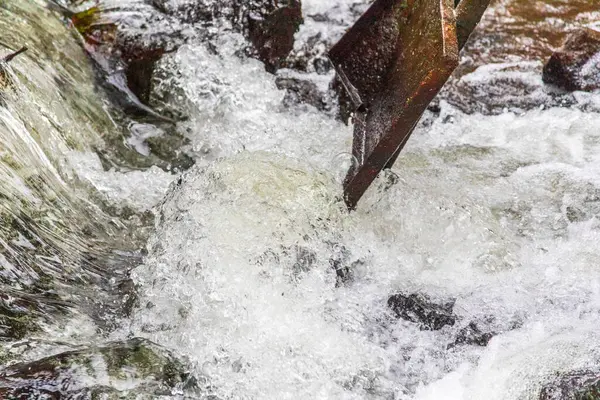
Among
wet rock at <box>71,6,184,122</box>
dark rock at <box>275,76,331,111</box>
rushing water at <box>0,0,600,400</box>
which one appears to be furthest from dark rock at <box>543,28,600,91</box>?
wet rock at <box>71,6,184,122</box>

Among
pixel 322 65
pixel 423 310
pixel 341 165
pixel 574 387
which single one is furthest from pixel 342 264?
pixel 322 65

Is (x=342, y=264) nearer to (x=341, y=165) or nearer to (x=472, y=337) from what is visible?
(x=341, y=165)

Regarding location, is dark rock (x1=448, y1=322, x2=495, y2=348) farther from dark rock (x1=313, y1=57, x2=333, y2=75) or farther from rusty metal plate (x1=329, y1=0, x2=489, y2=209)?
dark rock (x1=313, y1=57, x2=333, y2=75)

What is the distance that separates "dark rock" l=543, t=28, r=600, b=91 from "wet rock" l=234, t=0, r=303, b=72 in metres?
2.16

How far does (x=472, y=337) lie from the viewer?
3.20 metres

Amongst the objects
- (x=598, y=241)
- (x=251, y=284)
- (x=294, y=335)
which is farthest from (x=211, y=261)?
(x=598, y=241)

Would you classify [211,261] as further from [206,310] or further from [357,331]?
[357,331]

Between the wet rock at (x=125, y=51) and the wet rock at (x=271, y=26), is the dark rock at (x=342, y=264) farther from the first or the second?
Answer: the wet rock at (x=271, y=26)

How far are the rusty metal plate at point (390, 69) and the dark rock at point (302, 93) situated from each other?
784 millimetres

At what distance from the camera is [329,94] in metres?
4.95

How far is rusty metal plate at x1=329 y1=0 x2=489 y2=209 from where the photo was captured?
3.04 meters

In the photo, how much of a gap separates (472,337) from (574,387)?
24.6 inches

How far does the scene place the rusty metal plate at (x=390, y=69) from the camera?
3043 mm

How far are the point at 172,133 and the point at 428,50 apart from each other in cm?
222
